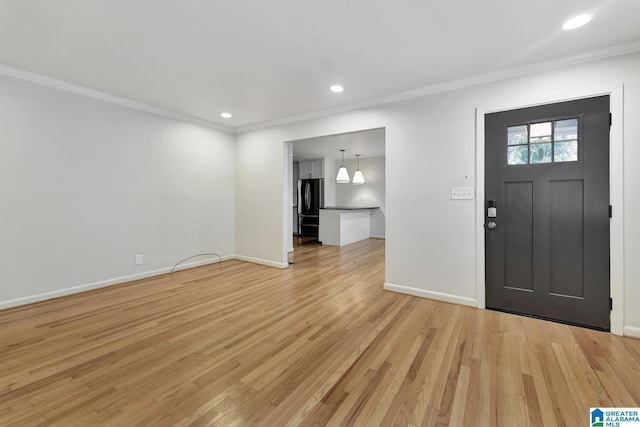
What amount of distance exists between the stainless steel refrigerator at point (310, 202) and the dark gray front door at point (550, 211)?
231 inches

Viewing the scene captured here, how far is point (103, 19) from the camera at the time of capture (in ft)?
6.84

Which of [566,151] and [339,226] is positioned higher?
[566,151]

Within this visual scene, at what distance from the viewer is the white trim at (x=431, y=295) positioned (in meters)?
3.08

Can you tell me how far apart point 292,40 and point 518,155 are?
2.49 m

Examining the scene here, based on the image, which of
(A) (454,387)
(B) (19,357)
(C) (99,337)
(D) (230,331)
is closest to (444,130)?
(A) (454,387)

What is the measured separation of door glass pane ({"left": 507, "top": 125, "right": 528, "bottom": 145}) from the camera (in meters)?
2.78

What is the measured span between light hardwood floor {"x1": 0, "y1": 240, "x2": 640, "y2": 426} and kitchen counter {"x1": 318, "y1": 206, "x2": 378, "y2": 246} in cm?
390

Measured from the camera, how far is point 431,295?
3295mm

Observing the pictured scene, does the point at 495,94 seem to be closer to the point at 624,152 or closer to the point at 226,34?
the point at 624,152

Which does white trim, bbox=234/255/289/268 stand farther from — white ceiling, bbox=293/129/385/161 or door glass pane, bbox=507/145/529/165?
door glass pane, bbox=507/145/529/165

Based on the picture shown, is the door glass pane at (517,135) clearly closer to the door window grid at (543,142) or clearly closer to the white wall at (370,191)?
the door window grid at (543,142)

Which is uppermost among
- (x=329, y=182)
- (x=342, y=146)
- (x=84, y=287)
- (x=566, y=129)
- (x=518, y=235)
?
(x=342, y=146)

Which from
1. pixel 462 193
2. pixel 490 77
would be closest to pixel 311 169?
pixel 462 193

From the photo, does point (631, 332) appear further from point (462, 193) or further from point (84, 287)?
point (84, 287)
